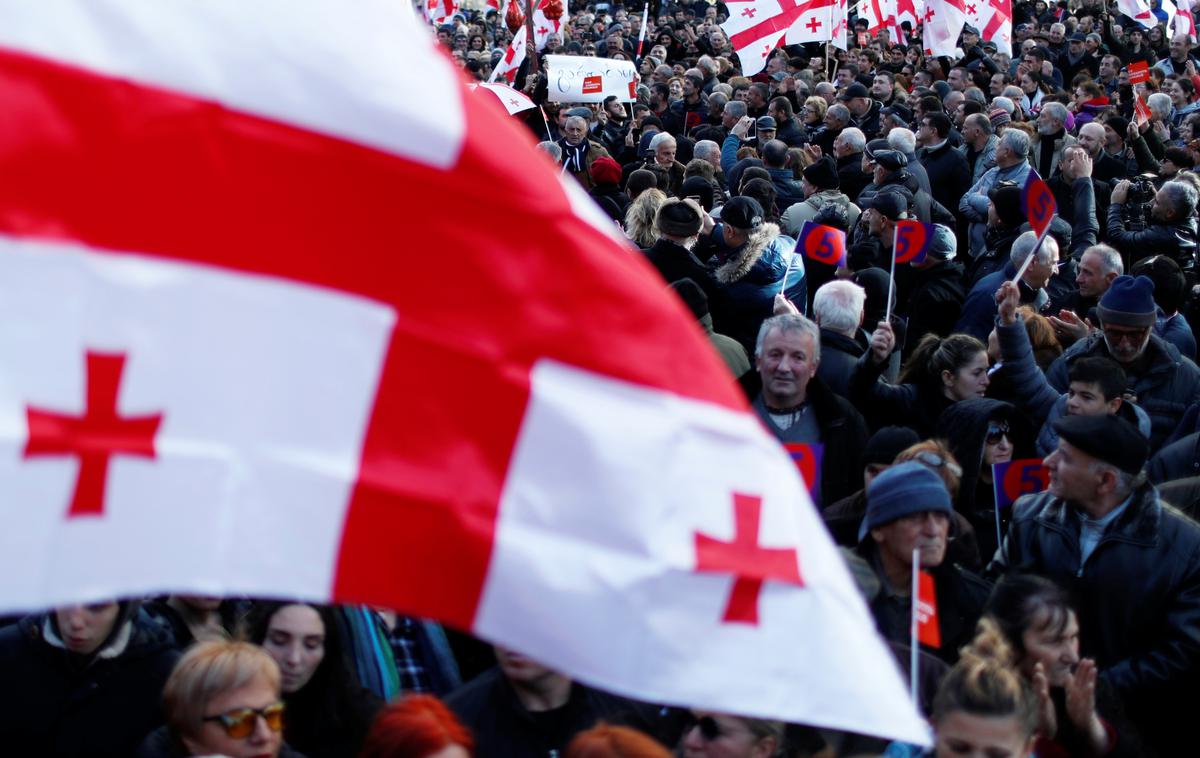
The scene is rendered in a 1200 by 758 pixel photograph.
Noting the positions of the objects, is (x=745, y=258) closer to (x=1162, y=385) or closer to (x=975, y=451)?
(x=1162, y=385)

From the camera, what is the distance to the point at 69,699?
3641 mm

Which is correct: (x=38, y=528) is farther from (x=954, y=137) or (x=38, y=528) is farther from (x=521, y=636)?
(x=954, y=137)

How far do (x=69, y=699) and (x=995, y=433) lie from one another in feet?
10.4

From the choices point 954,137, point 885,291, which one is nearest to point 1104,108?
point 954,137

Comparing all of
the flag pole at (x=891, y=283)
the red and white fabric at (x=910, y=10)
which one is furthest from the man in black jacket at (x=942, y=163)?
the red and white fabric at (x=910, y=10)

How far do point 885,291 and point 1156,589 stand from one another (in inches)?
128

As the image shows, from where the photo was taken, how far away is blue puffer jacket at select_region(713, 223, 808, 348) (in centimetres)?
718

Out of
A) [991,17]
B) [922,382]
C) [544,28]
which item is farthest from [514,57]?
[922,382]

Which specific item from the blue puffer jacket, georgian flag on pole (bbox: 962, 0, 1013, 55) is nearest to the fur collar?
the blue puffer jacket

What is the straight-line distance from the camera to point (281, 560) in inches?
77.4

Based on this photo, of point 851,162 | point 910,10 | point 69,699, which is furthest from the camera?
point 910,10

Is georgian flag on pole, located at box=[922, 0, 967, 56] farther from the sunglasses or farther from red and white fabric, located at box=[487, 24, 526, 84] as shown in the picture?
the sunglasses

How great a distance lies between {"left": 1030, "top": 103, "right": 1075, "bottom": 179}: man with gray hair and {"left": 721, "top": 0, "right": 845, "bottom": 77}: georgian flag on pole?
361 cm

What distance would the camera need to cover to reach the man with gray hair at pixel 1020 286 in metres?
6.92
